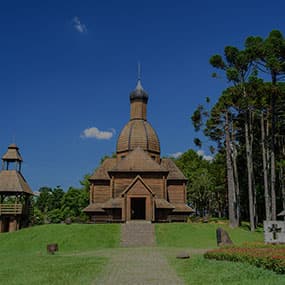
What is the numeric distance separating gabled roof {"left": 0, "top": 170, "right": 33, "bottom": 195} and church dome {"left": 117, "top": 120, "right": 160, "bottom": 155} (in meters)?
11.4

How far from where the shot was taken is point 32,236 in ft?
90.0

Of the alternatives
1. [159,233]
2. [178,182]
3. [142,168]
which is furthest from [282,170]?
[159,233]

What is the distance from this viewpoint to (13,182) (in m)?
38.9

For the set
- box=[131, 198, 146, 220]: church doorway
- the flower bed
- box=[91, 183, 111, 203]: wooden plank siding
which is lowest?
the flower bed

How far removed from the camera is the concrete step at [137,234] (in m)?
25.5

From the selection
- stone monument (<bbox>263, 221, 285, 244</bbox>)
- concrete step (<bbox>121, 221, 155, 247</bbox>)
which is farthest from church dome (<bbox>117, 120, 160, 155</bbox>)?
stone monument (<bbox>263, 221, 285, 244</bbox>)

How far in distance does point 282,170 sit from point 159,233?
22911mm

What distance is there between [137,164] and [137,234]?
33.8 ft

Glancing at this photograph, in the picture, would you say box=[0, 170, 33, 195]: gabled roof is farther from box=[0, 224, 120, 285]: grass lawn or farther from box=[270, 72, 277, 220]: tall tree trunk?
box=[270, 72, 277, 220]: tall tree trunk

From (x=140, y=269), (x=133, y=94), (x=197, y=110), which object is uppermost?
(x=133, y=94)

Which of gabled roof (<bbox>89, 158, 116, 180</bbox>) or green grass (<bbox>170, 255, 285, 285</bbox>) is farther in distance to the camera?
gabled roof (<bbox>89, 158, 116, 180</bbox>)

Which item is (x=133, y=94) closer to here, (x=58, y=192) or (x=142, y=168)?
(x=142, y=168)

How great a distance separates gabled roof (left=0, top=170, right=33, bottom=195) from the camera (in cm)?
3822

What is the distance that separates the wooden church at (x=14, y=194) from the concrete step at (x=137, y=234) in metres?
14.5
